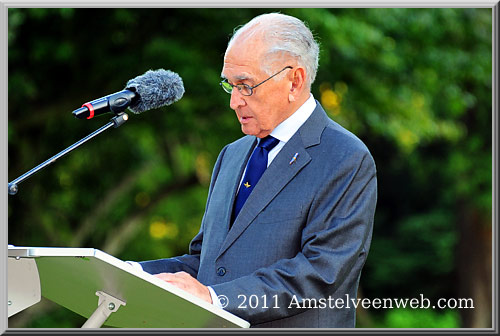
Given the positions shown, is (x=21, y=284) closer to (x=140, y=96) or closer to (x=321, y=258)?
(x=140, y=96)

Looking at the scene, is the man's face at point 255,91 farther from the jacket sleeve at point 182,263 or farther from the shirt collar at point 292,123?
the jacket sleeve at point 182,263

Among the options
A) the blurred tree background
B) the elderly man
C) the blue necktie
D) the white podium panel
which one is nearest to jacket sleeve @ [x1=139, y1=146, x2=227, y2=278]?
the elderly man

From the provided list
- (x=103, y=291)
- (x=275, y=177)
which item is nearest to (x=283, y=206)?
(x=275, y=177)

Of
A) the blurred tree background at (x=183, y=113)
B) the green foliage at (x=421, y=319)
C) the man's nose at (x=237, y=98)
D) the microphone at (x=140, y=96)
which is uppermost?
the microphone at (x=140, y=96)

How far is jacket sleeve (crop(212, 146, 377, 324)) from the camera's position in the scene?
2.61 metres

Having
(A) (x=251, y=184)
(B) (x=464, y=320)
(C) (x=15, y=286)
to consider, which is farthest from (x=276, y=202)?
(B) (x=464, y=320)

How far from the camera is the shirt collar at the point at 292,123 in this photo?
3.03m

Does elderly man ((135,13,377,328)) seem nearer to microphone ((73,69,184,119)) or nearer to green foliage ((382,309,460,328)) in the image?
microphone ((73,69,184,119))

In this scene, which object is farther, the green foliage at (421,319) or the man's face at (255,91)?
the green foliage at (421,319)

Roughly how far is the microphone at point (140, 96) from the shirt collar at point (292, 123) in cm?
40

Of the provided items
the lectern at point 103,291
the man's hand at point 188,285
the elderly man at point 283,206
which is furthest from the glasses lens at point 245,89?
the lectern at point 103,291

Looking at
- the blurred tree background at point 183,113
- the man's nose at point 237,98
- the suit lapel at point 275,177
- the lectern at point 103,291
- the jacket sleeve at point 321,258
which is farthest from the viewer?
the blurred tree background at point 183,113

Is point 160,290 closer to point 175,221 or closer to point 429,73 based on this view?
point 429,73

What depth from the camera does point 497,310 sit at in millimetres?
2561
